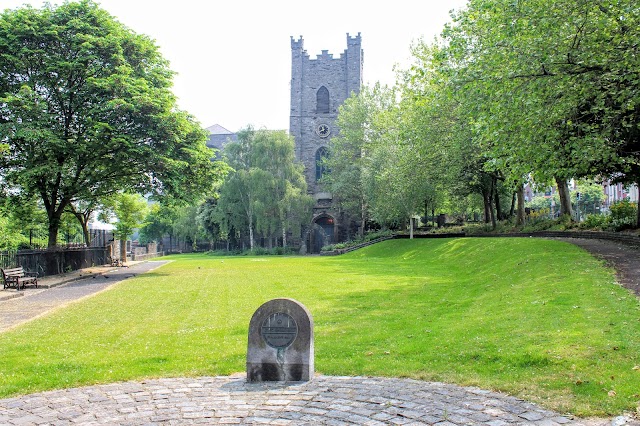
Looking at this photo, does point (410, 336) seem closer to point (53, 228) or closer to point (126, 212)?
point (53, 228)

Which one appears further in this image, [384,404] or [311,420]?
[384,404]

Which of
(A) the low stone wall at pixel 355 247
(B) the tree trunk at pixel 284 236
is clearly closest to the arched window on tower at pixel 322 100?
(B) the tree trunk at pixel 284 236

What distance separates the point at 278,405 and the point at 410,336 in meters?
4.02

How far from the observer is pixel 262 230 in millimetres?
55500

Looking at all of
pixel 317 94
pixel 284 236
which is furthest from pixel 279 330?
pixel 317 94

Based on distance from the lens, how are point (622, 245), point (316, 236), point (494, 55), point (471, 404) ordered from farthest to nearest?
point (316, 236)
point (622, 245)
point (494, 55)
point (471, 404)

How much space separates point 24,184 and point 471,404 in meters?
23.9

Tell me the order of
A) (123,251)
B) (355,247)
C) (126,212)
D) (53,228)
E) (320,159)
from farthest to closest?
(320,159) < (355,247) < (123,251) < (126,212) < (53,228)

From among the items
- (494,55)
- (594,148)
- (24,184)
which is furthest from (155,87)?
(594,148)

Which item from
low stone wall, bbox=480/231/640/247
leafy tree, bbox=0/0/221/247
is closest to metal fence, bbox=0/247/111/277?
leafy tree, bbox=0/0/221/247

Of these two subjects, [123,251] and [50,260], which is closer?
[50,260]

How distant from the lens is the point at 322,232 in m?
61.6

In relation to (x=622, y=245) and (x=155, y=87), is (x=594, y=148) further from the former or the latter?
(x=155, y=87)

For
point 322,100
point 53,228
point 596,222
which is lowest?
point 596,222
